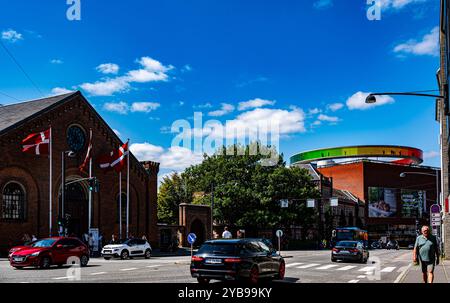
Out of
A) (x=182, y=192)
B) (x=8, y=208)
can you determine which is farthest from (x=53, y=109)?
(x=182, y=192)

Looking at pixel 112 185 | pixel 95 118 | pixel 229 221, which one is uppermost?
pixel 95 118

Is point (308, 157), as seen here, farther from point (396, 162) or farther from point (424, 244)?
point (424, 244)

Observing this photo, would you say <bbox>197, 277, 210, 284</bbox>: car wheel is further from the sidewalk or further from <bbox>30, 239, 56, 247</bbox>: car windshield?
<bbox>30, 239, 56, 247</bbox>: car windshield

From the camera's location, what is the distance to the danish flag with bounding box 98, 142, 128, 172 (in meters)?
44.9

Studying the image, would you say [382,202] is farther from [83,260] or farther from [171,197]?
[83,260]

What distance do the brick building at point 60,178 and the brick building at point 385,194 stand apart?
55.1 metres

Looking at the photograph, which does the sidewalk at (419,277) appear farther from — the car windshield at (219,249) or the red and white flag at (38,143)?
the red and white flag at (38,143)

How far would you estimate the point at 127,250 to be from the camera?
34562 mm

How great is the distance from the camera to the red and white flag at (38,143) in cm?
3891

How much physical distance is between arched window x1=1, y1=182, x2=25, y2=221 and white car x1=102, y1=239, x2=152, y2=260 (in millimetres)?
8975

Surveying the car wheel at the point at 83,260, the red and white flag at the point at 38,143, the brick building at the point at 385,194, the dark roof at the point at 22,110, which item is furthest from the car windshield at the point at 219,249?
the brick building at the point at 385,194

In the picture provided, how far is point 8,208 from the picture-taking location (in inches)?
1538

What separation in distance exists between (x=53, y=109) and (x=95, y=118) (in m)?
5.07

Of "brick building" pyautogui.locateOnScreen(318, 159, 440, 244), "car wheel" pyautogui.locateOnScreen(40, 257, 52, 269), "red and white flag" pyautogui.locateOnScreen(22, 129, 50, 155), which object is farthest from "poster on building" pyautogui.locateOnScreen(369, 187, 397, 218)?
"car wheel" pyautogui.locateOnScreen(40, 257, 52, 269)
